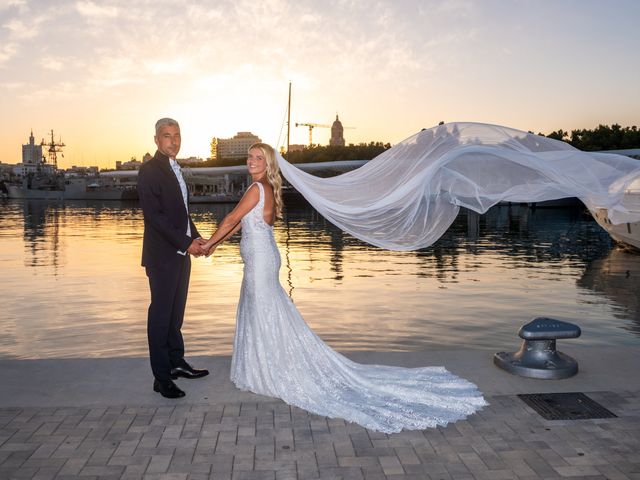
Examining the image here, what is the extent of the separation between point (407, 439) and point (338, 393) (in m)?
1.12

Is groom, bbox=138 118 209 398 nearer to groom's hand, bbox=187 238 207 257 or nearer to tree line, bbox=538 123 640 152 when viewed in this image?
groom's hand, bbox=187 238 207 257

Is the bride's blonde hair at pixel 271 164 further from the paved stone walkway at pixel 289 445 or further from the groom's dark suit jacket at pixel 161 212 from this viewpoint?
the paved stone walkway at pixel 289 445

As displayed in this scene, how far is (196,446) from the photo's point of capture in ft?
16.3

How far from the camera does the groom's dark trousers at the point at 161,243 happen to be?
6242 millimetres

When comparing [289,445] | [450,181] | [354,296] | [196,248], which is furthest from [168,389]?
[354,296]

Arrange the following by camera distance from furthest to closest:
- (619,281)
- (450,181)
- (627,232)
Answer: (627,232), (619,281), (450,181)

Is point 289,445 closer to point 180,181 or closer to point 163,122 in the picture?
point 180,181

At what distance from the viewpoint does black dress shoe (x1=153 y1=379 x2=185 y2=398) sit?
612 centimetres

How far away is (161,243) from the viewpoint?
6363 millimetres

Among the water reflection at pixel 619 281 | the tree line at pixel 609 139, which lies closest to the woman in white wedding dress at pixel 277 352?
the water reflection at pixel 619 281

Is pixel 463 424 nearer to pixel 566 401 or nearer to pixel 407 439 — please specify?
pixel 407 439

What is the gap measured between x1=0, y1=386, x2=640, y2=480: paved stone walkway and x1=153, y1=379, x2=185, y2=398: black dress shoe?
0.23 meters

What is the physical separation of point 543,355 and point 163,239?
4290mm

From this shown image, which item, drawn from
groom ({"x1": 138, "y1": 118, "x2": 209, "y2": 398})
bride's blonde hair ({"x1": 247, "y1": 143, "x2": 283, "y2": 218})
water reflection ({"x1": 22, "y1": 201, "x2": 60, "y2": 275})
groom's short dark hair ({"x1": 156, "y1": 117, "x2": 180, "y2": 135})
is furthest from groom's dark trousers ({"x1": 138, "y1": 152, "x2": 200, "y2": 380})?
water reflection ({"x1": 22, "y1": 201, "x2": 60, "y2": 275})
